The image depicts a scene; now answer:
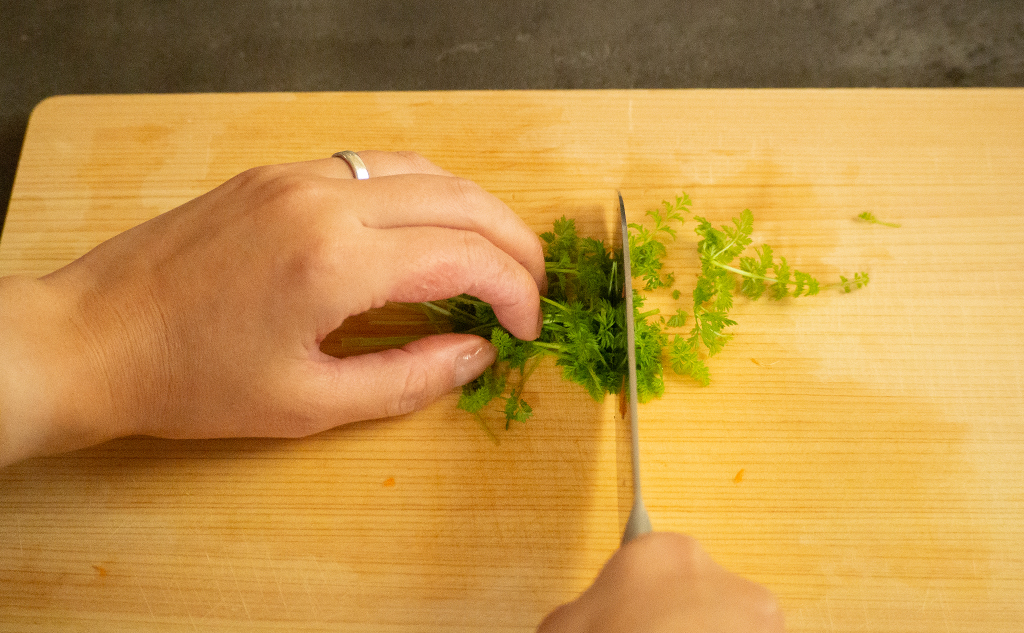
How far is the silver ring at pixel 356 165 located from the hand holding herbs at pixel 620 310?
0.37 meters

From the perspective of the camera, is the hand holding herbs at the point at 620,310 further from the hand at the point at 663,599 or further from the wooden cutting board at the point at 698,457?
the hand at the point at 663,599

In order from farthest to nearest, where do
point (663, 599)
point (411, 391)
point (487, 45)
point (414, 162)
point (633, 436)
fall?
point (487, 45) → point (414, 162) → point (411, 391) → point (633, 436) → point (663, 599)

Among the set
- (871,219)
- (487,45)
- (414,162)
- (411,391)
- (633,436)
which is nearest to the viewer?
(633,436)

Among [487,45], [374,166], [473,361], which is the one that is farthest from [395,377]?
[487,45]

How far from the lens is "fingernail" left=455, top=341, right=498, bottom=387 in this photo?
1745mm

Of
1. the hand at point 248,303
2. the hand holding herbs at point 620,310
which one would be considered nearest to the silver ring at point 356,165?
the hand at point 248,303

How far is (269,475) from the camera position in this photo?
5.91 ft

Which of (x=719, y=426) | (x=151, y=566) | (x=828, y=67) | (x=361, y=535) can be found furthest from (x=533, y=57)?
(x=151, y=566)

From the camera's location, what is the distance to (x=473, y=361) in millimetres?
1767

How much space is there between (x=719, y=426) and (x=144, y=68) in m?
3.28

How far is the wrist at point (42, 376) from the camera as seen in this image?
5.03 ft

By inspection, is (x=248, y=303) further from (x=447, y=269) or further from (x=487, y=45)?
(x=487, y=45)

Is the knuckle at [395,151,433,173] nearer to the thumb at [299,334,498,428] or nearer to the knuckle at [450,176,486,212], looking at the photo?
the knuckle at [450,176,486,212]

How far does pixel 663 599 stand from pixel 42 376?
4.62 feet
